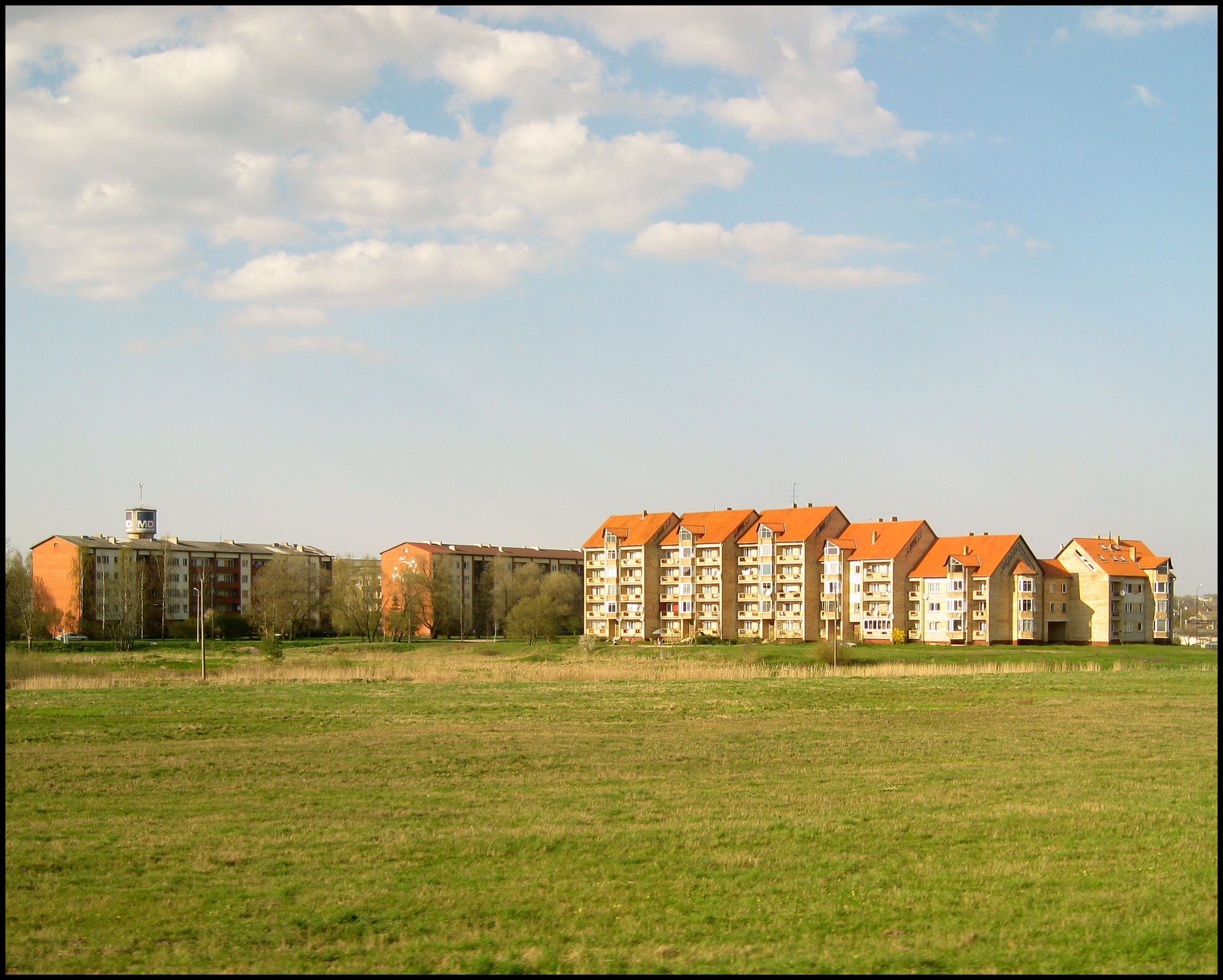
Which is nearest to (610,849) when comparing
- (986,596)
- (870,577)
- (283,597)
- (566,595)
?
(986,596)

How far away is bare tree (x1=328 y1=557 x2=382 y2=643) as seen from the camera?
11244 cm

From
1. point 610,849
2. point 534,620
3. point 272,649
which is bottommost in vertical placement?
point 534,620

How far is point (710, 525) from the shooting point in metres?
113

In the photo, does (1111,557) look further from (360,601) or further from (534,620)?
(360,601)

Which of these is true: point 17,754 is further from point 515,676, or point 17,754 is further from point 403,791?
point 515,676

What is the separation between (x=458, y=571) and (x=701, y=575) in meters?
39.0

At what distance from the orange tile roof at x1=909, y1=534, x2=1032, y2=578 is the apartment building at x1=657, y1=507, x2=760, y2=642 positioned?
60.2ft

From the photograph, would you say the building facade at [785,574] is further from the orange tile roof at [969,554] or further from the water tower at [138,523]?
the water tower at [138,523]

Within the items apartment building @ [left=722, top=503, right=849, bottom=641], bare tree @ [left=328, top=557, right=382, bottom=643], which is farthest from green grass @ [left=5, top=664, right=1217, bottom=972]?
bare tree @ [left=328, top=557, right=382, bottom=643]

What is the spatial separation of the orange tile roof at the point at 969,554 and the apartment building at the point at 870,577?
4.12 feet

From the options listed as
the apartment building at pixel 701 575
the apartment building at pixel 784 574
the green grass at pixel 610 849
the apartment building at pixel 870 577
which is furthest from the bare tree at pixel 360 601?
the green grass at pixel 610 849

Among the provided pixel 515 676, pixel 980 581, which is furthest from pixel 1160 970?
pixel 980 581

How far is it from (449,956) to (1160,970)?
6702 millimetres

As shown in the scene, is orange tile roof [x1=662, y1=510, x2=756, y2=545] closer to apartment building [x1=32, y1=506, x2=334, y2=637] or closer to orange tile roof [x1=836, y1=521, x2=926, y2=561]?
orange tile roof [x1=836, y1=521, x2=926, y2=561]
